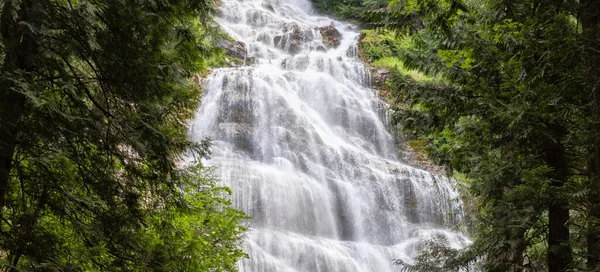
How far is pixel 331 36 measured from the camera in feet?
101

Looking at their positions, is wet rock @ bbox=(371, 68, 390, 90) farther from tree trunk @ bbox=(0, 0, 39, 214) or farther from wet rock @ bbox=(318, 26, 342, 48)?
tree trunk @ bbox=(0, 0, 39, 214)

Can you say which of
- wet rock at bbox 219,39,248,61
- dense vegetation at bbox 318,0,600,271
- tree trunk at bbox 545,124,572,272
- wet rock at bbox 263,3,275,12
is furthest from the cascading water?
wet rock at bbox 263,3,275,12

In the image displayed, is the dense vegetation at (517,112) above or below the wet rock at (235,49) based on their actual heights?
below

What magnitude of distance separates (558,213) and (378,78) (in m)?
19.6

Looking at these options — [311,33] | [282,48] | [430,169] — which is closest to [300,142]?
[430,169]

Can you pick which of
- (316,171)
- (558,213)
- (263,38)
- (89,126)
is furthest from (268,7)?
(89,126)

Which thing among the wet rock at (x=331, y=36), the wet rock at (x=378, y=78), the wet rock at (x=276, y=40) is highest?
the wet rock at (x=331, y=36)

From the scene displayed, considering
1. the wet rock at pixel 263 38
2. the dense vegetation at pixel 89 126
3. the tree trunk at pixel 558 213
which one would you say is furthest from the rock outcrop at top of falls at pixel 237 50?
the dense vegetation at pixel 89 126

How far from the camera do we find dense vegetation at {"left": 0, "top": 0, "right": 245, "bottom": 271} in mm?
3818

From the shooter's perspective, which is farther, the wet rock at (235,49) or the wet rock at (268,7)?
the wet rock at (268,7)

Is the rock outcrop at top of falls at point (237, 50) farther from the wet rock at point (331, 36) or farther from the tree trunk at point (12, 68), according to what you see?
the tree trunk at point (12, 68)

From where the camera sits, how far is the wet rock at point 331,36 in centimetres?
2987

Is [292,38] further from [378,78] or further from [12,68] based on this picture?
[12,68]

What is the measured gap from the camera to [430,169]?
20594mm
